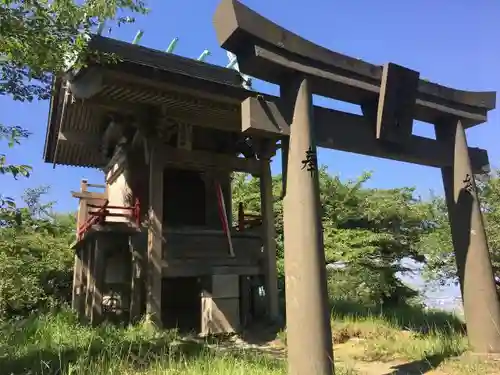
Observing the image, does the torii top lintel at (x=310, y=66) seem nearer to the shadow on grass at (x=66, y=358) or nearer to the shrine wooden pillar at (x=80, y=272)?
the shadow on grass at (x=66, y=358)

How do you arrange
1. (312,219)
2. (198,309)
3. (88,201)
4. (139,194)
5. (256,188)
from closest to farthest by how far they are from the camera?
(312,219)
(139,194)
(198,309)
(88,201)
(256,188)

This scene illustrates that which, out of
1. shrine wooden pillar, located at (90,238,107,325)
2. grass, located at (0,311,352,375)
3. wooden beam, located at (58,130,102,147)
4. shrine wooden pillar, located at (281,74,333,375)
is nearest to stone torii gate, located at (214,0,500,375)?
shrine wooden pillar, located at (281,74,333,375)

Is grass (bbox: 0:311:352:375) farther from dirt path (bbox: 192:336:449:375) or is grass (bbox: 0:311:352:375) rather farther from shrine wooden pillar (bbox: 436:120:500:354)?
shrine wooden pillar (bbox: 436:120:500:354)

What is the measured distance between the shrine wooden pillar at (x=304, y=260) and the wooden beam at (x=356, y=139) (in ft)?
0.88

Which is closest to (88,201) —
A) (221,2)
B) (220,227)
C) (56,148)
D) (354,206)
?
(56,148)

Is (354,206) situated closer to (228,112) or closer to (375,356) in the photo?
(228,112)

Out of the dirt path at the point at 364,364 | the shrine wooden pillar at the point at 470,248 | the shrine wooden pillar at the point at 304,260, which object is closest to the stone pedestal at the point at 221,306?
the dirt path at the point at 364,364

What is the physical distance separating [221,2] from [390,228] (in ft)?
44.0

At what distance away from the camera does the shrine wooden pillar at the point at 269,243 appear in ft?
35.8

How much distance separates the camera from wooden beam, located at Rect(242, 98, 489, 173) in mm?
4461

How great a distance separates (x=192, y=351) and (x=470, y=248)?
430 centimetres

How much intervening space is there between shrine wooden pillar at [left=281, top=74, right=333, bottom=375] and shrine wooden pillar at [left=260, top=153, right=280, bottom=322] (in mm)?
6779

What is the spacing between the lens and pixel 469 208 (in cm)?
568

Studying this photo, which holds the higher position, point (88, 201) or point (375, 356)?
point (88, 201)
